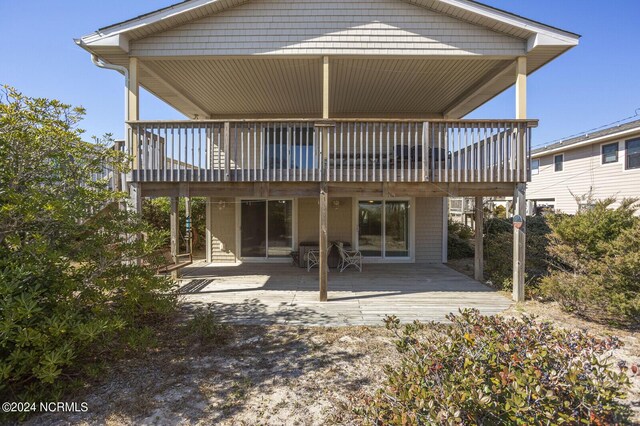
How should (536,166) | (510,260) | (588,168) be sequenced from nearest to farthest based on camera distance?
(510,260), (588,168), (536,166)

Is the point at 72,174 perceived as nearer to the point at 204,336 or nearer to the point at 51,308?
the point at 51,308

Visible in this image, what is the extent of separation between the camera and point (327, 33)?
591 centimetres

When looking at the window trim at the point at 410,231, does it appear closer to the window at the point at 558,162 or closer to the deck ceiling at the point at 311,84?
the deck ceiling at the point at 311,84

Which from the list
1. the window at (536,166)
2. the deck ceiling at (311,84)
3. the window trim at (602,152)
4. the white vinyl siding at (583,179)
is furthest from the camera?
the window at (536,166)

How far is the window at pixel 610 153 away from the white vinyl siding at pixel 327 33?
34.9 ft

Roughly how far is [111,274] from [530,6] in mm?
10888

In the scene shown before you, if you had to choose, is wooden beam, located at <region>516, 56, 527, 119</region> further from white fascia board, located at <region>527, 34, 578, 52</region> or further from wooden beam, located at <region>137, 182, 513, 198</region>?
wooden beam, located at <region>137, 182, 513, 198</region>

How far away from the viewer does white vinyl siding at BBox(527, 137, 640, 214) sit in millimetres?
12219

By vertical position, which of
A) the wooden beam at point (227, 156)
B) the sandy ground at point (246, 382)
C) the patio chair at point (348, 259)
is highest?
the wooden beam at point (227, 156)

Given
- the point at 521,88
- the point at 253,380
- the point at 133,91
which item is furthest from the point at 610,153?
the point at 133,91

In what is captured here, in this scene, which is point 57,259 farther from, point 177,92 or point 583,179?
point 583,179

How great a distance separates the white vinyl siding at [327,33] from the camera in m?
5.91

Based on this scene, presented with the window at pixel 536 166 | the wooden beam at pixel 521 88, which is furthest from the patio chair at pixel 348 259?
the window at pixel 536 166

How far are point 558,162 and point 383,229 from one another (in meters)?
12.6
